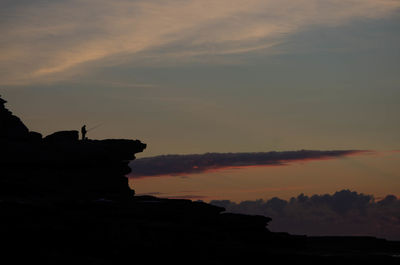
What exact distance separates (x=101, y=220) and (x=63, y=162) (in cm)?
1635

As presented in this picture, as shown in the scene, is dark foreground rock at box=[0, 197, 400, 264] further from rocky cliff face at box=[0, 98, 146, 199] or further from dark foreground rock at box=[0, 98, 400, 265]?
rocky cliff face at box=[0, 98, 146, 199]

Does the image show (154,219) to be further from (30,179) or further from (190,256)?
(30,179)

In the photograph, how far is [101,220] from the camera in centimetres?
5669

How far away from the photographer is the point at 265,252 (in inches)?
2354

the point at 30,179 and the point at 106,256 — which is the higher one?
the point at 30,179

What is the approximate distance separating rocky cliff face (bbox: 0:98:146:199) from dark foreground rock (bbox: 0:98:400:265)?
107 mm

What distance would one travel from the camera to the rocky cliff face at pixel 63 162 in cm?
6738

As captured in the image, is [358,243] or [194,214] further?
[358,243]

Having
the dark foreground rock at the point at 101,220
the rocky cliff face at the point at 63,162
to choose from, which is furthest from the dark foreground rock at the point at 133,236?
the rocky cliff face at the point at 63,162

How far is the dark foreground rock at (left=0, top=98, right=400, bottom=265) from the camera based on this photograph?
54.4m

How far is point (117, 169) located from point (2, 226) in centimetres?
2374

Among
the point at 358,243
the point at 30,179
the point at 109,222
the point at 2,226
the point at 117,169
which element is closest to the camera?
the point at 2,226

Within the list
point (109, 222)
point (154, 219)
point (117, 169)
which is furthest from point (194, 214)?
point (117, 169)

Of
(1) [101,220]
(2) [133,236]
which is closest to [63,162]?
(1) [101,220]
